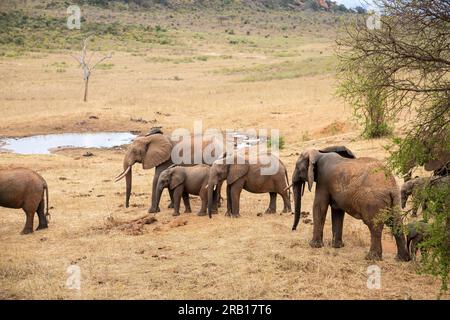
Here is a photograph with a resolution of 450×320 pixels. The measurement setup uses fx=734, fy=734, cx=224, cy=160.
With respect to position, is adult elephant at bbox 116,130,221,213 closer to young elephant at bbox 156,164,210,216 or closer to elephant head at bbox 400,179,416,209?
young elephant at bbox 156,164,210,216

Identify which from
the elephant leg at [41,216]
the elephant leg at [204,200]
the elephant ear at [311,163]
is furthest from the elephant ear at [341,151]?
the elephant leg at [41,216]

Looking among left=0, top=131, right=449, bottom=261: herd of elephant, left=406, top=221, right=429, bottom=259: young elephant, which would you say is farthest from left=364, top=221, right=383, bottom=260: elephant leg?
left=406, top=221, right=429, bottom=259: young elephant

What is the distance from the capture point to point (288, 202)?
14.7 metres

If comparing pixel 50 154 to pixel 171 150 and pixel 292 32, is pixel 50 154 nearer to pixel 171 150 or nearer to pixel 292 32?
pixel 171 150

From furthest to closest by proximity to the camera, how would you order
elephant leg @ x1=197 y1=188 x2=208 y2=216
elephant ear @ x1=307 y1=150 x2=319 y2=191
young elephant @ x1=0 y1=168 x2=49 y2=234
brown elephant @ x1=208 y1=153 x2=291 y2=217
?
elephant leg @ x1=197 y1=188 x2=208 y2=216 → brown elephant @ x1=208 y1=153 x2=291 y2=217 → young elephant @ x1=0 y1=168 x2=49 y2=234 → elephant ear @ x1=307 y1=150 x2=319 y2=191

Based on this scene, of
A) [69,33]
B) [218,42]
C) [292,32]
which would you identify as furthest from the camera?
[292,32]

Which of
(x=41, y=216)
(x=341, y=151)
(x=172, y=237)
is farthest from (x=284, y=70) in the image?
(x=341, y=151)

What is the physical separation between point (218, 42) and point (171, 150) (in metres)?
52.0

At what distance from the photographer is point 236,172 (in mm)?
14477

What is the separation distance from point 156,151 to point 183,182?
1533 millimetres

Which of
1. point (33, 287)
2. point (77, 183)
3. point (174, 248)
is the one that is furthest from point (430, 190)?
point (77, 183)

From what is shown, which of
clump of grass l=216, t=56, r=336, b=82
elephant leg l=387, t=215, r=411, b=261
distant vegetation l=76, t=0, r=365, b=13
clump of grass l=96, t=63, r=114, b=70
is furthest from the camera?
distant vegetation l=76, t=0, r=365, b=13

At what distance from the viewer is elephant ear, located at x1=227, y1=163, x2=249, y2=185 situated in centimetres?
1445

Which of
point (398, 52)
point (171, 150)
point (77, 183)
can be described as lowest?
point (77, 183)
